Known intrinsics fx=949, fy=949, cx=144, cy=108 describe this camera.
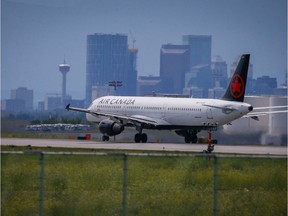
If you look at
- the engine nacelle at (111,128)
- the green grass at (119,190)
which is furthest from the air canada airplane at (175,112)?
the green grass at (119,190)

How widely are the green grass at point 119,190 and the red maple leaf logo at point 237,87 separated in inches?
1578

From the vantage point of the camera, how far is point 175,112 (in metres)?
71.4

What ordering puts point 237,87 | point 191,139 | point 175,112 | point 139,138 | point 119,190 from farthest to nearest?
1. point 175,112
2. point 191,139
3. point 139,138
4. point 237,87
5. point 119,190

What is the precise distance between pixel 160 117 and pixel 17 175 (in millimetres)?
47899

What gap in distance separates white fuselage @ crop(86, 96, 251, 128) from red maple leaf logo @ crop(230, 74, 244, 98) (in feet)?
2.36

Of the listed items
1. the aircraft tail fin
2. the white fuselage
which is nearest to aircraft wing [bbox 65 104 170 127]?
the white fuselage

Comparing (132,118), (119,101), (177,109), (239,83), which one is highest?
(239,83)

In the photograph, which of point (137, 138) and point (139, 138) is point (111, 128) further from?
point (139, 138)

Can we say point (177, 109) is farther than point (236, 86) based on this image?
Yes

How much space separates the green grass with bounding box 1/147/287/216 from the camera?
75.8 ft

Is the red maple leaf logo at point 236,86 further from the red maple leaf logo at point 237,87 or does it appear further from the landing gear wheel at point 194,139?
the landing gear wheel at point 194,139

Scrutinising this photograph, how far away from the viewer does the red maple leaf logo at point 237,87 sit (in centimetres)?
6862

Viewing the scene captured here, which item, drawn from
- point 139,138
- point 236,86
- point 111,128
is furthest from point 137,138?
point 236,86

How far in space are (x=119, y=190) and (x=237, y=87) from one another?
146ft
